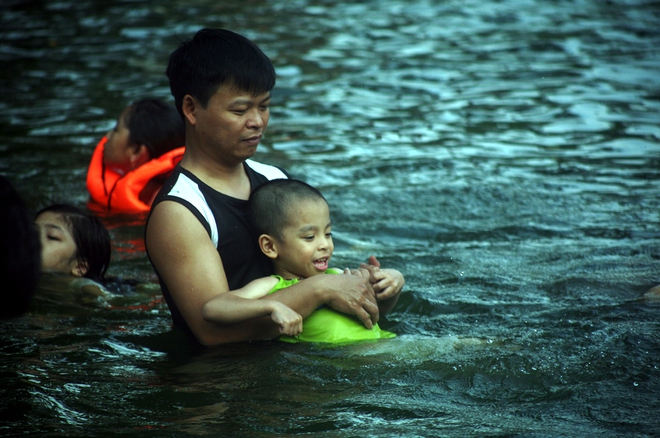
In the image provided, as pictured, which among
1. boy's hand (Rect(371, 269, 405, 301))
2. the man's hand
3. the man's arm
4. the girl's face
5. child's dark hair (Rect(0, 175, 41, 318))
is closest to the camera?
child's dark hair (Rect(0, 175, 41, 318))

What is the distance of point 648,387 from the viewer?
11.6 ft

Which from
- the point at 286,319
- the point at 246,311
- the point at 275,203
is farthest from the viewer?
the point at 275,203

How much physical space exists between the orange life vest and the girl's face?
4.04 feet

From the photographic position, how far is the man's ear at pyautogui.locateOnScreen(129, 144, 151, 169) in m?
7.03

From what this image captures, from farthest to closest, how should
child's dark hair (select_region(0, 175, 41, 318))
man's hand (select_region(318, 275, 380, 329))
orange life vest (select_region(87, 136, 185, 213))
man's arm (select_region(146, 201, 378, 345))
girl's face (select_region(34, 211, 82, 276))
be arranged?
orange life vest (select_region(87, 136, 185, 213))
girl's face (select_region(34, 211, 82, 276))
man's hand (select_region(318, 275, 380, 329))
man's arm (select_region(146, 201, 378, 345))
child's dark hair (select_region(0, 175, 41, 318))

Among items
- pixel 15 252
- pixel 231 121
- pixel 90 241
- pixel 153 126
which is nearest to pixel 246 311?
pixel 231 121

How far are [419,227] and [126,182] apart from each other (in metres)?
2.47

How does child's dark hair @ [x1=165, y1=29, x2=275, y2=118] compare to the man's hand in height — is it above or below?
above

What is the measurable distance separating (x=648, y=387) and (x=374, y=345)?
1258 millimetres

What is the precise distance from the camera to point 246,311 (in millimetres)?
3654

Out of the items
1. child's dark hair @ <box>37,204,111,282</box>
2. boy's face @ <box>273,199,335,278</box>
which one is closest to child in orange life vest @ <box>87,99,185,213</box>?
child's dark hair @ <box>37,204,111,282</box>

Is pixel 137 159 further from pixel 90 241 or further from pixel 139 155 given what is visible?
pixel 90 241

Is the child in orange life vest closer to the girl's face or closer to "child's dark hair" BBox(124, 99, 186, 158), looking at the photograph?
"child's dark hair" BBox(124, 99, 186, 158)

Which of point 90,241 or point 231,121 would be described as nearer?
point 231,121
